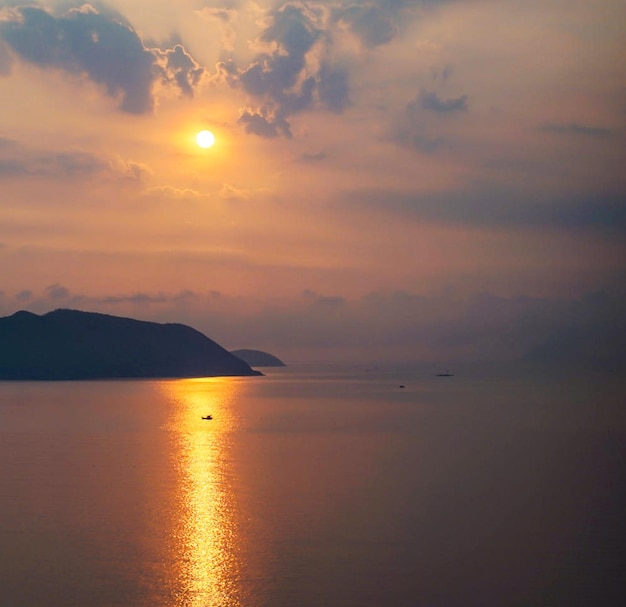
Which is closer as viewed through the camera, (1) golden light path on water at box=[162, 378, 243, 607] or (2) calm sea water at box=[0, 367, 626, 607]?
(1) golden light path on water at box=[162, 378, 243, 607]

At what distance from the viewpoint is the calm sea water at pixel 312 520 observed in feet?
127

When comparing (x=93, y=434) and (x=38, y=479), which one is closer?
(x=38, y=479)

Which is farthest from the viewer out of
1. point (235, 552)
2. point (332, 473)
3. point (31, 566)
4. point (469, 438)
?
point (469, 438)

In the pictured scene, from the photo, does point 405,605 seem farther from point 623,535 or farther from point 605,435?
point 605,435

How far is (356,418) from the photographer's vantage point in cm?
14312

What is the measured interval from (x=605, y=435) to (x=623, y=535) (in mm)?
67334

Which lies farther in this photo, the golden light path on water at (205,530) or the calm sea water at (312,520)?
the calm sea water at (312,520)

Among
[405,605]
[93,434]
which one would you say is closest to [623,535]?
[405,605]

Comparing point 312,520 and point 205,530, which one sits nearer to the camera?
point 205,530

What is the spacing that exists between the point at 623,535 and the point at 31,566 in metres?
35.9

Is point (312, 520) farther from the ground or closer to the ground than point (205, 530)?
farther from the ground

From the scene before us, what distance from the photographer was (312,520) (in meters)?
52.5

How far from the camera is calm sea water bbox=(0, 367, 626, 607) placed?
3859 cm

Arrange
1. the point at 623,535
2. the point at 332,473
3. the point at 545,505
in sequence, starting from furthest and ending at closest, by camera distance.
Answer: the point at 332,473, the point at 545,505, the point at 623,535
